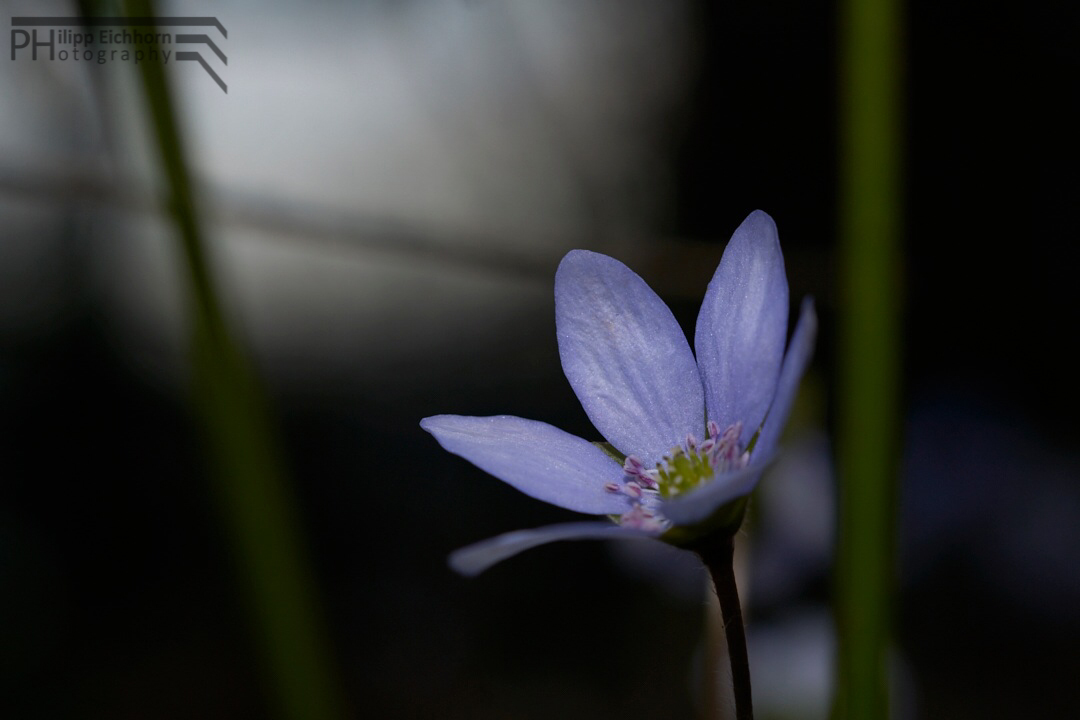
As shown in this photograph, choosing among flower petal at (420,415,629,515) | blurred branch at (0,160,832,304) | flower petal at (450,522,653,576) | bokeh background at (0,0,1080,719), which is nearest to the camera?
flower petal at (450,522,653,576)

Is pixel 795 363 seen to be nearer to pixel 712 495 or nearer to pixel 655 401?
pixel 712 495

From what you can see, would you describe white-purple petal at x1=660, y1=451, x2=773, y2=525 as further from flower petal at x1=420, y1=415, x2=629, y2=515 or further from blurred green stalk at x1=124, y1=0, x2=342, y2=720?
blurred green stalk at x1=124, y1=0, x2=342, y2=720

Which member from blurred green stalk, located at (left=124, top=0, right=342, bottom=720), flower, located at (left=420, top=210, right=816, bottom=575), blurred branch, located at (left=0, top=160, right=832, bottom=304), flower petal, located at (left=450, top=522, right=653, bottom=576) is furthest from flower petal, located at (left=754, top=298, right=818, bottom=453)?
blurred branch, located at (left=0, top=160, right=832, bottom=304)

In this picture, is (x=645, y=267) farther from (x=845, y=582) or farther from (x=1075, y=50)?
(x=1075, y=50)

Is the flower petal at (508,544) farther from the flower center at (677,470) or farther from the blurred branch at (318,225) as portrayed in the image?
the blurred branch at (318,225)

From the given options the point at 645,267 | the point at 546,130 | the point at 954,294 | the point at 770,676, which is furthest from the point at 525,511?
the point at 645,267

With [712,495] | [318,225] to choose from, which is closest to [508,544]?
[712,495]
